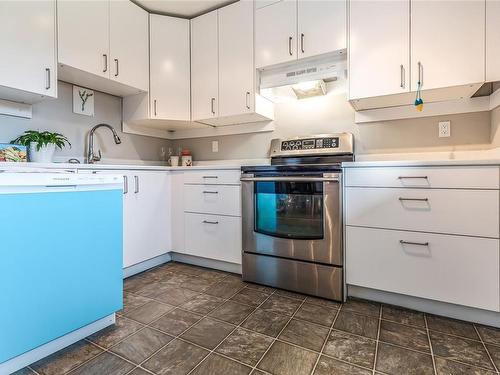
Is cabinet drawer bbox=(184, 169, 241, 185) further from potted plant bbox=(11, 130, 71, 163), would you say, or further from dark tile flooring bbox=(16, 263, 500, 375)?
potted plant bbox=(11, 130, 71, 163)

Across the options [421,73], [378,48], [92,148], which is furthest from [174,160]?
[421,73]

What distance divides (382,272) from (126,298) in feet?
5.23

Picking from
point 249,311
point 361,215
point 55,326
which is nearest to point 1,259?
point 55,326

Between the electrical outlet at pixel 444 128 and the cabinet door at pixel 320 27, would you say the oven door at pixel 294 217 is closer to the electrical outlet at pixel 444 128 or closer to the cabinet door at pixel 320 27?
the electrical outlet at pixel 444 128

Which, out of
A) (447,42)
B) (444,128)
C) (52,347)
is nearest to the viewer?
(52,347)

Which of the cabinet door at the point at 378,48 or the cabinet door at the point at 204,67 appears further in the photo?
the cabinet door at the point at 204,67

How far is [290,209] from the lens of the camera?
1901mm

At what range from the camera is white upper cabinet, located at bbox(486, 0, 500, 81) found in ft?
5.17

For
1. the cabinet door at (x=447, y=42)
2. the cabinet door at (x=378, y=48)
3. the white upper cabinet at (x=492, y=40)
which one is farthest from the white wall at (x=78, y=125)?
the white upper cabinet at (x=492, y=40)

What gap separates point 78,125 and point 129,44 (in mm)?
799

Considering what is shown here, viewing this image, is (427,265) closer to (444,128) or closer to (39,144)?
(444,128)

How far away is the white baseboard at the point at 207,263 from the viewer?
2248 mm

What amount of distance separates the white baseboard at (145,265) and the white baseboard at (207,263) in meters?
0.07

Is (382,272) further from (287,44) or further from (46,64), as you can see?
(46,64)
